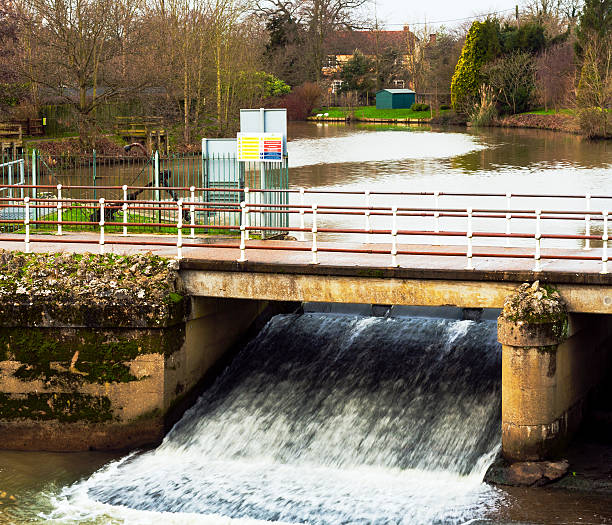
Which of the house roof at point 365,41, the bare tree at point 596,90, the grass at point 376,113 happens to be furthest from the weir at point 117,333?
the house roof at point 365,41

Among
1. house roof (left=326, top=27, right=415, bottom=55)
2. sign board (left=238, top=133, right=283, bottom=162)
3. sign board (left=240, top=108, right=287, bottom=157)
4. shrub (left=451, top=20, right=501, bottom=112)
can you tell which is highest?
house roof (left=326, top=27, right=415, bottom=55)

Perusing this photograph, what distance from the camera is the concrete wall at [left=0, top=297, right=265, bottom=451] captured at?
55.8 feet

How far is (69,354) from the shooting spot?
1720cm

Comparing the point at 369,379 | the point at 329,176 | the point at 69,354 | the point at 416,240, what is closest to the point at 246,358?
the point at 369,379

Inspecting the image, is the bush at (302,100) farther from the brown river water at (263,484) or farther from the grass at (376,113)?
the brown river water at (263,484)

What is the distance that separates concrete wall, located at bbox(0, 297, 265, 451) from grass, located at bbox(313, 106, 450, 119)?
278 ft

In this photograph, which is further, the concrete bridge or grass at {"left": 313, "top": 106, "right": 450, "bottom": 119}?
grass at {"left": 313, "top": 106, "right": 450, "bottom": 119}

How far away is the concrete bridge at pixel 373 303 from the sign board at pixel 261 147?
160 inches

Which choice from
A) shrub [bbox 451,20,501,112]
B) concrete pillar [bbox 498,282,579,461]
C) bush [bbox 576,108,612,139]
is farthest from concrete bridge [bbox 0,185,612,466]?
shrub [bbox 451,20,501,112]

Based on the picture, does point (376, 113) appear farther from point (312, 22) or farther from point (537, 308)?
point (537, 308)

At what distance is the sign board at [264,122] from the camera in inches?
893

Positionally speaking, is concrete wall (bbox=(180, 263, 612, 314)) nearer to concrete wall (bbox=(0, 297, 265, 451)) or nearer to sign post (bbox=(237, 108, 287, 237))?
concrete wall (bbox=(0, 297, 265, 451))

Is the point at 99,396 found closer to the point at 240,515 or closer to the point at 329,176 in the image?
the point at 240,515

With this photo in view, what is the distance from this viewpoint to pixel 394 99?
114 metres
